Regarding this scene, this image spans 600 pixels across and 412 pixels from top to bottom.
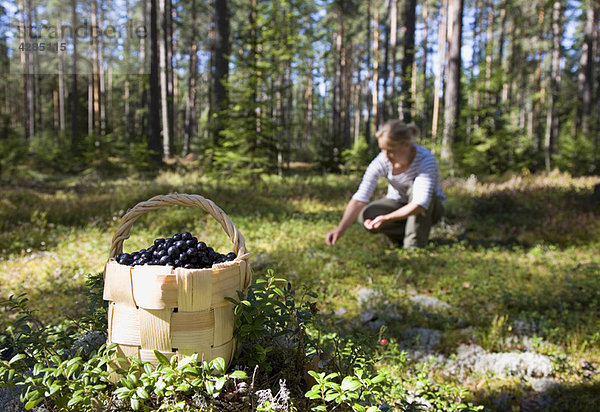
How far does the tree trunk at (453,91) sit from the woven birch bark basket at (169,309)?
11285mm

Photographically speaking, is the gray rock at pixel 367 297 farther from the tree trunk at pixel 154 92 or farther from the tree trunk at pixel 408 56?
the tree trunk at pixel 154 92

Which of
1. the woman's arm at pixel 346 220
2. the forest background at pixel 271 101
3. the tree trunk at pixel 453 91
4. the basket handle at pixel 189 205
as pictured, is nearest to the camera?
the basket handle at pixel 189 205

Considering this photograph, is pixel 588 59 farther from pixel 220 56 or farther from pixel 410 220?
pixel 410 220

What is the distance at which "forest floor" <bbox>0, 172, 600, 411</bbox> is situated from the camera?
10.4 feet

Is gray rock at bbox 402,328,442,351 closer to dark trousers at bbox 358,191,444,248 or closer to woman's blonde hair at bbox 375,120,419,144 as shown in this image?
dark trousers at bbox 358,191,444,248

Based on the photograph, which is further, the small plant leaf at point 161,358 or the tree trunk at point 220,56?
the tree trunk at point 220,56

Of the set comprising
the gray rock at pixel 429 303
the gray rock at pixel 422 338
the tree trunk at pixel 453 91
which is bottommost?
the gray rock at pixel 422 338

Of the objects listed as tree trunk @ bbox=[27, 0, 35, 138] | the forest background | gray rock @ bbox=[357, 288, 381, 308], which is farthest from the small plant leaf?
tree trunk @ bbox=[27, 0, 35, 138]

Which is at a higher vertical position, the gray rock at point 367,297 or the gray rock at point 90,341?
the gray rock at point 90,341

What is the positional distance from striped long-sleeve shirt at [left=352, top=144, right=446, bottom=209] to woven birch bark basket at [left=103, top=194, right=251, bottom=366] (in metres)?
3.00

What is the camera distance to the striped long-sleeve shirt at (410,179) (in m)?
4.73

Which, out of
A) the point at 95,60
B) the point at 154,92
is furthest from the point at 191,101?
the point at 154,92

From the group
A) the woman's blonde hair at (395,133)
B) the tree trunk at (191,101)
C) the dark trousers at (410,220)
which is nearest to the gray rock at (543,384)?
the dark trousers at (410,220)

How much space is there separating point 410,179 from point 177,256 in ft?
14.3
